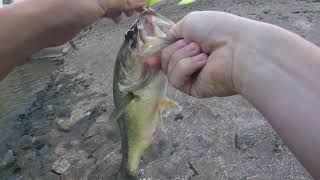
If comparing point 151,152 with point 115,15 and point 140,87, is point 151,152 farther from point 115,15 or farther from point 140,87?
point 115,15

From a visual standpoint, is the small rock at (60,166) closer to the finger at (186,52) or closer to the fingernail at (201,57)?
the finger at (186,52)

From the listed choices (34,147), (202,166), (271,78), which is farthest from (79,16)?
(271,78)

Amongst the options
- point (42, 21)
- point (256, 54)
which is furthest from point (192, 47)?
point (42, 21)

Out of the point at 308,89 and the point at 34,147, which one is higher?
the point at 308,89

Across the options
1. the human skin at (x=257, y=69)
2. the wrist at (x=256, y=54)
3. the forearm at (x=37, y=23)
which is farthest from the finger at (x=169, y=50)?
the forearm at (x=37, y=23)

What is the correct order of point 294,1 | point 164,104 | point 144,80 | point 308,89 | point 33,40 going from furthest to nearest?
point 294,1 → point 33,40 → point 164,104 → point 144,80 → point 308,89

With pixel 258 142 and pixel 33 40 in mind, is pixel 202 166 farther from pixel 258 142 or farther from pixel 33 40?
pixel 33 40
